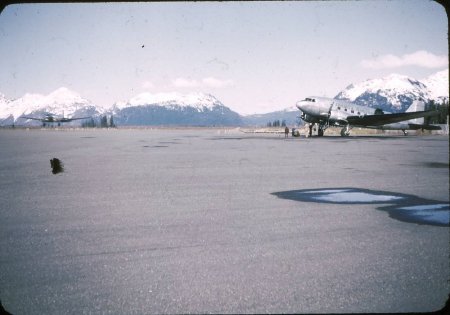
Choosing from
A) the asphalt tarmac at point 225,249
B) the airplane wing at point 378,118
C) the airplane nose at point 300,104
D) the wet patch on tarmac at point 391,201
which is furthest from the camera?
the airplane wing at point 378,118

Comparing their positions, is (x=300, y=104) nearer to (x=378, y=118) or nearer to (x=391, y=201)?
(x=378, y=118)

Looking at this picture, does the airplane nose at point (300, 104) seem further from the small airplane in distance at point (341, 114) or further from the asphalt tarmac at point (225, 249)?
the asphalt tarmac at point (225, 249)

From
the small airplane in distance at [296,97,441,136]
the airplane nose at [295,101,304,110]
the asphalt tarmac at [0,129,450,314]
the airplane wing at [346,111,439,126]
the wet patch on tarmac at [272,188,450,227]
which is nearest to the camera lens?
the asphalt tarmac at [0,129,450,314]

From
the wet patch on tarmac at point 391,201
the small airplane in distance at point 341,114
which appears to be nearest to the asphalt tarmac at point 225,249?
the wet patch on tarmac at point 391,201

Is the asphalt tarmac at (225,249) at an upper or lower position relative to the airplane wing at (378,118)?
lower

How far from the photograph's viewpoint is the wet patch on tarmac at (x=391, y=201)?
7211 mm

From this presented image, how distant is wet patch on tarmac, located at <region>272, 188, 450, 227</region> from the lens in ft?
23.7

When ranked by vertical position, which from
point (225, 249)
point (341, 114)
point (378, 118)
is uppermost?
point (341, 114)

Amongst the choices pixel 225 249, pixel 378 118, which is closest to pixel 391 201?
pixel 225 249

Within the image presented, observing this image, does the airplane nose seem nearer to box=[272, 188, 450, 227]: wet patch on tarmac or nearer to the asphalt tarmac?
the asphalt tarmac

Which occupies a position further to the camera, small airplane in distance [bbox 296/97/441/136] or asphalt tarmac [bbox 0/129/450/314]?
small airplane in distance [bbox 296/97/441/136]

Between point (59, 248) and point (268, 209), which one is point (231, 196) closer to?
point (268, 209)

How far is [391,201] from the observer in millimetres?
8836

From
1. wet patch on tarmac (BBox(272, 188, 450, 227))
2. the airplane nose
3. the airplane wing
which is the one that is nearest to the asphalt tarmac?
wet patch on tarmac (BBox(272, 188, 450, 227))
